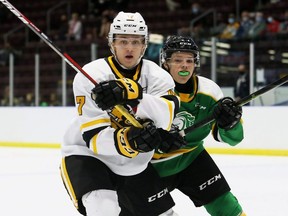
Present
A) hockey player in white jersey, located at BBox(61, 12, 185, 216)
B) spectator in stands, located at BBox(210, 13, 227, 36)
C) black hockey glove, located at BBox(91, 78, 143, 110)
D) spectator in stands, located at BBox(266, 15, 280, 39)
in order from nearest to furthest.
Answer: black hockey glove, located at BBox(91, 78, 143, 110) < hockey player in white jersey, located at BBox(61, 12, 185, 216) < spectator in stands, located at BBox(266, 15, 280, 39) < spectator in stands, located at BBox(210, 13, 227, 36)

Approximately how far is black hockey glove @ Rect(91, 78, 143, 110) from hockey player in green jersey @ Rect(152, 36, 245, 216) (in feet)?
1.96

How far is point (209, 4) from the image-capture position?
10758 millimetres

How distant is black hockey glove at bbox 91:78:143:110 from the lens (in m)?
2.42

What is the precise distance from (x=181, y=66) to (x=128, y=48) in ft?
1.46

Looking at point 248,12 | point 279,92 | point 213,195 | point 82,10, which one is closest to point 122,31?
point 213,195

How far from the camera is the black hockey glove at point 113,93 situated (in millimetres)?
2420

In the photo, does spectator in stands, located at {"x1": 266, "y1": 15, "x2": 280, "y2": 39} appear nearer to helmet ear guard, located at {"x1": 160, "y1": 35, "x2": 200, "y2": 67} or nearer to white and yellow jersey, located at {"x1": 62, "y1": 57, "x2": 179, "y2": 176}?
helmet ear guard, located at {"x1": 160, "y1": 35, "x2": 200, "y2": 67}

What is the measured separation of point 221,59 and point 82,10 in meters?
5.81

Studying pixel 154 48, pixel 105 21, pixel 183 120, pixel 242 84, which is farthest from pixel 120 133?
pixel 105 21

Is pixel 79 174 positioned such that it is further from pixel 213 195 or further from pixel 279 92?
pixel 279 92

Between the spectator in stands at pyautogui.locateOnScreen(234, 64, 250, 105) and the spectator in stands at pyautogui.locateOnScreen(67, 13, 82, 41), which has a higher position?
the spectator in stands at pyautogui.locateOnScreen(67, 13, 82, 41)

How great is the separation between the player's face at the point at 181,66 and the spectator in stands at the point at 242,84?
363 centimetres

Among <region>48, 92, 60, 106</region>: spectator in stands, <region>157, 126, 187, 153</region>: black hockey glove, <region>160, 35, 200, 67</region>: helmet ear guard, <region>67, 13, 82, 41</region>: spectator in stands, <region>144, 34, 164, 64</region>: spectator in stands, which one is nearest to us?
<region>157, 126, 187, 153</region>: black hockey glove

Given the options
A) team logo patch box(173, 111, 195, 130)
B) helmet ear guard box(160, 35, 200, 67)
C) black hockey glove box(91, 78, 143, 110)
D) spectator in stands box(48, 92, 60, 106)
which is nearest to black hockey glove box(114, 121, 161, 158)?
black hockey glove box(91, 78, 143, 110)
